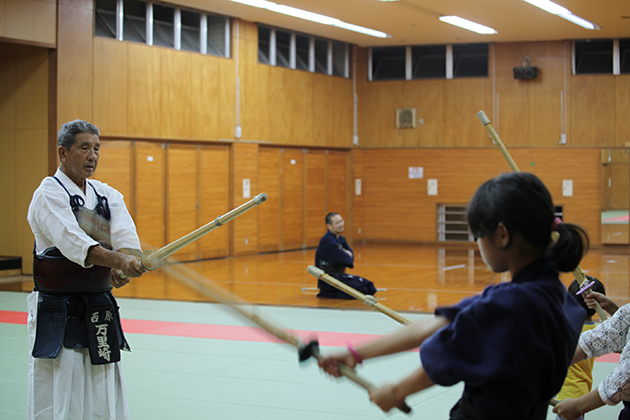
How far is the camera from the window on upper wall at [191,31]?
49.1 feet

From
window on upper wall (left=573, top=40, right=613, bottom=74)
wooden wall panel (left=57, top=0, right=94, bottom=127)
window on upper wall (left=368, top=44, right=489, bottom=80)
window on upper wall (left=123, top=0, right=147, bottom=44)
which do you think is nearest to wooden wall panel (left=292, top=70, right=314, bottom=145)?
window on upper wall (left=368, top=44, right=489, bottom=80)

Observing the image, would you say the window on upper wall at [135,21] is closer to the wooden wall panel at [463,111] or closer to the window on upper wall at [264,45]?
the window on upper wall at [264,45]

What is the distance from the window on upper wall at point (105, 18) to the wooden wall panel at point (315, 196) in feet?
21.3

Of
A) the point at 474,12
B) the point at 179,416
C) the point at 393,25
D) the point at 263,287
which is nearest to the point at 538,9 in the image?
the point at 474,12

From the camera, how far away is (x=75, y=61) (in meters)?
12.7

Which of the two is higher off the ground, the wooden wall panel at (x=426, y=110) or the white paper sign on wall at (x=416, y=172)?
the wooden wall panel at (x=426, y=110)

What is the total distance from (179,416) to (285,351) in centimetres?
221

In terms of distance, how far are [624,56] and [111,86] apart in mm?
13258

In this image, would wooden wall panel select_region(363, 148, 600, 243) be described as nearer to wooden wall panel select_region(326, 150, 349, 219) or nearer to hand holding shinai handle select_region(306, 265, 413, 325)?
wooden wall panel select_region(326, 150, 349, 219)

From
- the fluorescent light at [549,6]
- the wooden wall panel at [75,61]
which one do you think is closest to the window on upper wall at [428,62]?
the fluorescent light at [549,6]

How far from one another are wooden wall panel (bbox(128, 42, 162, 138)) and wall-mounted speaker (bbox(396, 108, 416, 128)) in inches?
300

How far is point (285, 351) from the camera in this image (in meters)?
6.82

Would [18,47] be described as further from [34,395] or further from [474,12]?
[34,395]

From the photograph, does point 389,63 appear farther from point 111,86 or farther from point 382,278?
point 382,278
